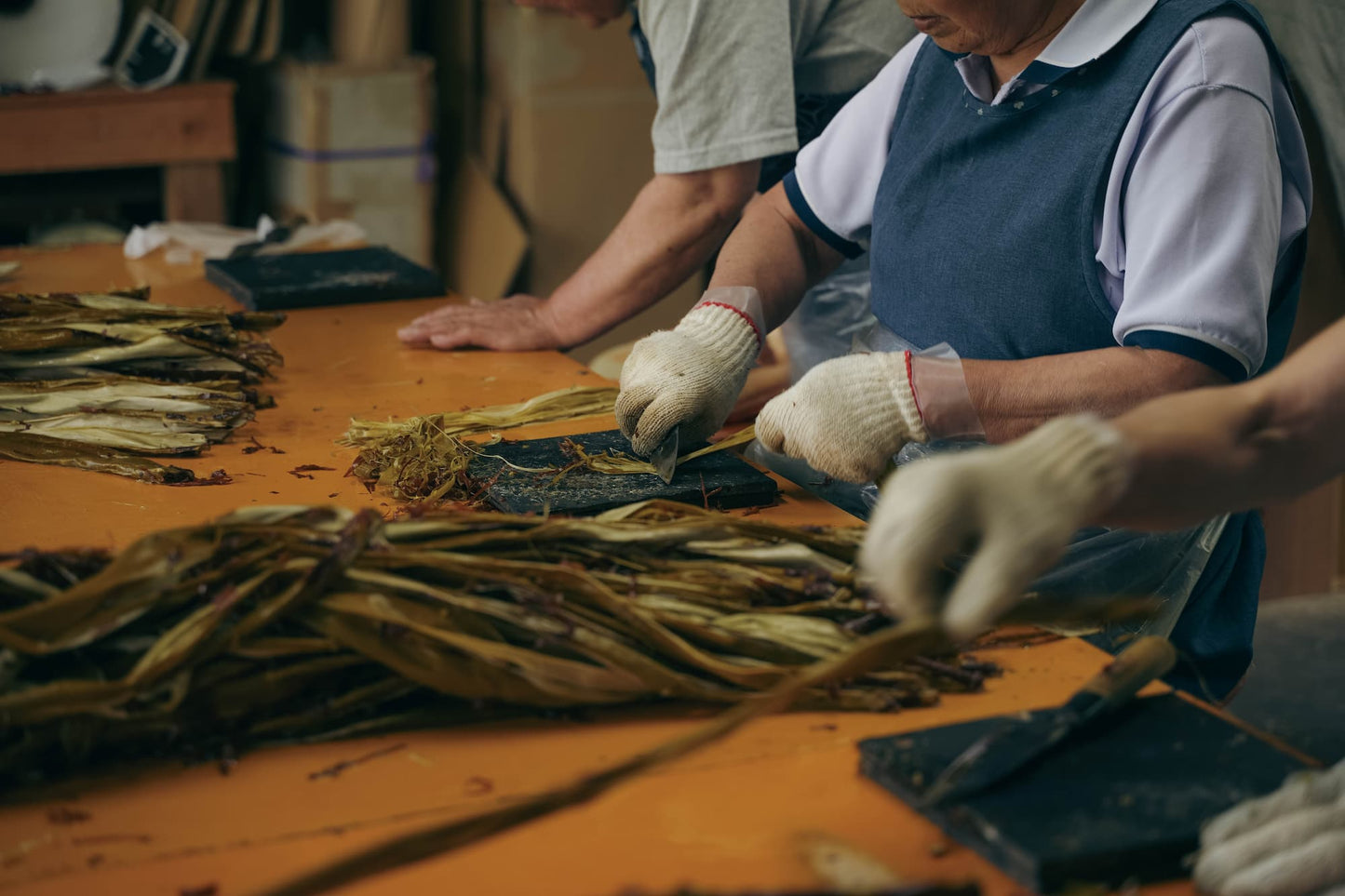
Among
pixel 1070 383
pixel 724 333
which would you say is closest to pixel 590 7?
pixel 724 333

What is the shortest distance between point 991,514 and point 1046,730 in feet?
0.74

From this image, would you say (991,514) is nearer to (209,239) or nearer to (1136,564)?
(1136,564)

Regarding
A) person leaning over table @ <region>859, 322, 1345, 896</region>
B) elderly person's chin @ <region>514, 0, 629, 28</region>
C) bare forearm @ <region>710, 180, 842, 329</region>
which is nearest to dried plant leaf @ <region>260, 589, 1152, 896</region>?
person leaning over table @ <region>859, 322, 1345, 896</region>

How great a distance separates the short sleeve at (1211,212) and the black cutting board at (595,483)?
491 millimetres

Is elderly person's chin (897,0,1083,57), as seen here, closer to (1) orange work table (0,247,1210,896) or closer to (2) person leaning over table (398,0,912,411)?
(2) person leaning over table (398,0,912,411)

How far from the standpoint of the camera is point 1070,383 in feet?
5.08

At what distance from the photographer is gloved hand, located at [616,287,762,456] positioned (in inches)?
→ 64.2

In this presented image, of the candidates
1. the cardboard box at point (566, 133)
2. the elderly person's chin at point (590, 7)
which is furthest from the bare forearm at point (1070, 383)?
the cardboard box at point (566, 133)

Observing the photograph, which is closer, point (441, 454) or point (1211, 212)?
point (1211, 212)

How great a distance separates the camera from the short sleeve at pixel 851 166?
1.99m

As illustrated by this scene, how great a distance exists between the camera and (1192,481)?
3.10 feet

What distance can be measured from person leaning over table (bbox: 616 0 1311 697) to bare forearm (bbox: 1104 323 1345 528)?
49 cm

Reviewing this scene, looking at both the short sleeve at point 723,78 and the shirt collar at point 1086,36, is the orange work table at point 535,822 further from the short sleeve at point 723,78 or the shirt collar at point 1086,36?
the short sleeve at point 723,78

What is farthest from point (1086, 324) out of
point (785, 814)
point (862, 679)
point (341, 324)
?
point (341, 324)
